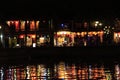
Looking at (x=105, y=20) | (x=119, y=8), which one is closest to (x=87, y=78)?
(x=105, y=20)

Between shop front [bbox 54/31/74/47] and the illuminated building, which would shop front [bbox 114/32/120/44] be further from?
shop front [bbox 54/31/74/47]

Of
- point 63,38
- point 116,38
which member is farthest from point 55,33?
point 116,38

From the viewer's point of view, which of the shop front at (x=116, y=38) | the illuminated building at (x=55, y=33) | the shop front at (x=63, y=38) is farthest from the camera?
the shop front at (x=116, y=38)

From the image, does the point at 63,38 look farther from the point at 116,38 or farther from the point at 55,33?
the point at 116,38

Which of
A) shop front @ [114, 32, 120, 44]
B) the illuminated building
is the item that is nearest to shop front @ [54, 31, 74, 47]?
the illuminated building

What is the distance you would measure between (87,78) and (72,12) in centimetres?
4476

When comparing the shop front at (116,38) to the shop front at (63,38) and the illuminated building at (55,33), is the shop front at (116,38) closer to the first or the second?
the illuminated building at (55,33)

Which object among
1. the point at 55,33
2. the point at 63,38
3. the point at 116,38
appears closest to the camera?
the point at 55,33

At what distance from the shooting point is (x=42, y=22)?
256 feet

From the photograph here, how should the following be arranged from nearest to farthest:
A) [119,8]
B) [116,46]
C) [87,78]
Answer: [87,78]
[116,46]
[119,8]

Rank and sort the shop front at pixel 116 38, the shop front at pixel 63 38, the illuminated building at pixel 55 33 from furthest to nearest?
1. the shop front at pixel 116 38
2. the shop front at pixel 63 38
3. the illuminated building at pixel 55 33

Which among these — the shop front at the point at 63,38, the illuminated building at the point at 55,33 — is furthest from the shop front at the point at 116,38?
the shop front at the point at 63,38

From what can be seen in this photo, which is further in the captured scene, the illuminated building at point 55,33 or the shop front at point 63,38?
the shop front at point 63,38

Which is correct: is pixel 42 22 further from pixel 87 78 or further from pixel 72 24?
pixel 87 78
